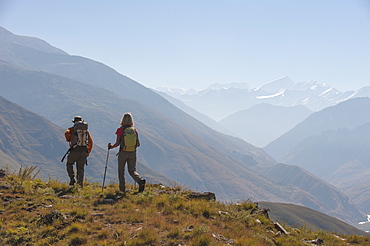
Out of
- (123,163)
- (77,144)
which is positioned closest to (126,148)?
(123,163)

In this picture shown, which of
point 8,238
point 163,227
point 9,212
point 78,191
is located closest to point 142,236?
point 163,227

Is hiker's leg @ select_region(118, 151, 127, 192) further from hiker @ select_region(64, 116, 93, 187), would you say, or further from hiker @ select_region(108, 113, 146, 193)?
hiker @ select_region(64, 116, 93, 187)

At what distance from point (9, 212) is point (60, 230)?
235cm

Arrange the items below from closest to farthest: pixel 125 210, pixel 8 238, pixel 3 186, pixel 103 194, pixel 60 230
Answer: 1. pixel 8 238
2. pixel 60 230
3. pixel 125 210
4. pixel 3 186
5. pixel 103 194

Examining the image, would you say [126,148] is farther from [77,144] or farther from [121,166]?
[77,144]

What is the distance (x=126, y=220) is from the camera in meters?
9.72

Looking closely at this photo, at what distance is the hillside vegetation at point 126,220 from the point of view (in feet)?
27.0

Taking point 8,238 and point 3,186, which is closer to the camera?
point 8,238

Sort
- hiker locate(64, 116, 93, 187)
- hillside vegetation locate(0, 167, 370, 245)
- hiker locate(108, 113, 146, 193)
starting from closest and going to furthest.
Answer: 1. hillside vegetation locate(0, 167, 370, 245)
2. hiker locate(108, 113, 146, 193)
3. hiker locate(64, 116, 93, 187)

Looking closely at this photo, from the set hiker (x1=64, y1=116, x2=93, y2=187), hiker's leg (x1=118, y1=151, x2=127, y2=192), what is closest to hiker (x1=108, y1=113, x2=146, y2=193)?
hiker's leg (x1=118, y1=151, x2=127, y2=192)

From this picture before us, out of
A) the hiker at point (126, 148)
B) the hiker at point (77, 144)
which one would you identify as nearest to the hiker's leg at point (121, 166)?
the hiker at point (126, 148)

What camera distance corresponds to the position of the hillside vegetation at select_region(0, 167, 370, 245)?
27.0 feet

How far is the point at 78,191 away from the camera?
1312 centimetres

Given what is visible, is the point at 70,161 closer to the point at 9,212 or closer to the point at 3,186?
the point at 3,186
